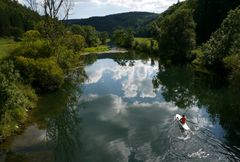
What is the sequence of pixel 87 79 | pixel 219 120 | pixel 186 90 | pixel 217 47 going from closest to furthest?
pixel 219 120, pixel 186 90, pixel 217 47, pixel 87 79

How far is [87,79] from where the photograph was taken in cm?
6131

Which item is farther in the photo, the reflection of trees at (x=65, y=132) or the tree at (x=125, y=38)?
the tree at (x=125, y=38)

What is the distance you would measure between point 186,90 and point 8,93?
25.9m

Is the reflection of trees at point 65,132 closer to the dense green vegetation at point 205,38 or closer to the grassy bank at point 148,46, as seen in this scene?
the dense green vegetation at point 205,38

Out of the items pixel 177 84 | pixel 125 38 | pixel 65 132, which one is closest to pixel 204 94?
pixel 177 84

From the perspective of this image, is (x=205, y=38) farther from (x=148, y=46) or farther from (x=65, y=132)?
(x=65, y=132)

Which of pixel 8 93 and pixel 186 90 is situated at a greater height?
pixel 8 93

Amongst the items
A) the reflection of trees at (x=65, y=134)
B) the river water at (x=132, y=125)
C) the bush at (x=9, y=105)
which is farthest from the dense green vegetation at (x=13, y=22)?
the reflection of trees at (x=65, y=134)

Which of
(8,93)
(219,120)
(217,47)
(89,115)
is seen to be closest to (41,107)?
(89,115)

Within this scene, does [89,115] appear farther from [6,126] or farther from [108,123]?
[6,126]

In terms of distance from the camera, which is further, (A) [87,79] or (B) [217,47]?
(A) [87,79]

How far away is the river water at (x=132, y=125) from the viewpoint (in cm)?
2494

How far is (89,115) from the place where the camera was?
36.4 metres

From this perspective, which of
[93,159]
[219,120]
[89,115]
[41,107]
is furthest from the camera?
[41,107]
